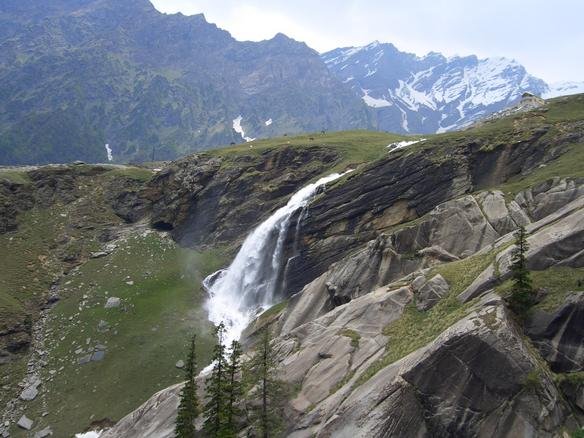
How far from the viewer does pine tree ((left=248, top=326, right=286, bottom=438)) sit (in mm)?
34844

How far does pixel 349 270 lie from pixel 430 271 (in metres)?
14.3

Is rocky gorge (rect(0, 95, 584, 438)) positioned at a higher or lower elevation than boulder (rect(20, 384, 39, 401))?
higher

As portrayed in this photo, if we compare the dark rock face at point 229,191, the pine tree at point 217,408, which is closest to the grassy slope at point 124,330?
the dark rock face at point 229,191

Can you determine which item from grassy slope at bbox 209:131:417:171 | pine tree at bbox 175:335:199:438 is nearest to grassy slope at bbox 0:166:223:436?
pine tree at bbox 175:335:199:438

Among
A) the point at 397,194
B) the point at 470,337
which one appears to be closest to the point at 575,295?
the point at 470,337

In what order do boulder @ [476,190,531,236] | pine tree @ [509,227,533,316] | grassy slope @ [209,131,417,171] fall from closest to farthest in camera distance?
pine tree @ [509,227,533,316] < boulder @ [476,190,531,236] < grassy slope @ [209,131,417,171]

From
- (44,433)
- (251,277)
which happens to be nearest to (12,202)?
(251,277)

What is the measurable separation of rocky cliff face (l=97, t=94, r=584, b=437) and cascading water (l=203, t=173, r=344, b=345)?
6172 mm

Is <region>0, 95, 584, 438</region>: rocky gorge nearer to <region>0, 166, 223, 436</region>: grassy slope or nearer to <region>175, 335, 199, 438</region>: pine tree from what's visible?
<region>0, 166, 223, 436</region>: grassy slope

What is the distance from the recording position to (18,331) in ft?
235

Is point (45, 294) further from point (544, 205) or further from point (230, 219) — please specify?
point (544, 205)

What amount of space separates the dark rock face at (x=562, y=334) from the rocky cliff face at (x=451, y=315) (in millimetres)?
64

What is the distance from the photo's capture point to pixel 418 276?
42875mm

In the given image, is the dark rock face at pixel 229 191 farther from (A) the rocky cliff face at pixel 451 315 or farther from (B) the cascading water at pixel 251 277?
(A) the rocky cliff face at pixel 451 315
